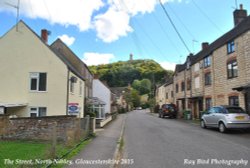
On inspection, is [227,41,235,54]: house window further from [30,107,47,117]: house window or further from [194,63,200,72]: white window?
[30,107,47,117]: house window

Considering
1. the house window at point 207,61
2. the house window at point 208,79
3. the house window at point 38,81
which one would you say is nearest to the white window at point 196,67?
the house window at point 207,61

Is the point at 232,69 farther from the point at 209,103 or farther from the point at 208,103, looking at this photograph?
the point at 208,103

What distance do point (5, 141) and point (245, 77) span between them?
17765mm

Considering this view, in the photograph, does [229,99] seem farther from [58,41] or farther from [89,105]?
[58,41]

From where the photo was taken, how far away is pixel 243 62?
65.7ft

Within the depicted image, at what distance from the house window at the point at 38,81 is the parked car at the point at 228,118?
1393cm

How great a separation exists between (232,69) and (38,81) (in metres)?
17.2

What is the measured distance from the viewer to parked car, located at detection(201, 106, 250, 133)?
15312 mm

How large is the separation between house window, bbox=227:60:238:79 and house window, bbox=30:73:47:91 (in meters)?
16.6

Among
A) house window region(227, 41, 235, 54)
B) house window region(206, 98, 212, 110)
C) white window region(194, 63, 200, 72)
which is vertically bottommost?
house window region(206, 98, 212, 110)

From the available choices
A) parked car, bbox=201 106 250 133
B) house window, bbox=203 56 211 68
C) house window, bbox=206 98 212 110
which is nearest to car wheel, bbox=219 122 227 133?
parked car, bbox=201 106 250 133

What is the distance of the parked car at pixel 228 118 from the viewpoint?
603 inches

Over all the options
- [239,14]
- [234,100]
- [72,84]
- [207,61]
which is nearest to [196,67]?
[207,61]

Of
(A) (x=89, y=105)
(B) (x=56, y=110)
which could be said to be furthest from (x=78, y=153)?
(A) (x=89, y=105)
